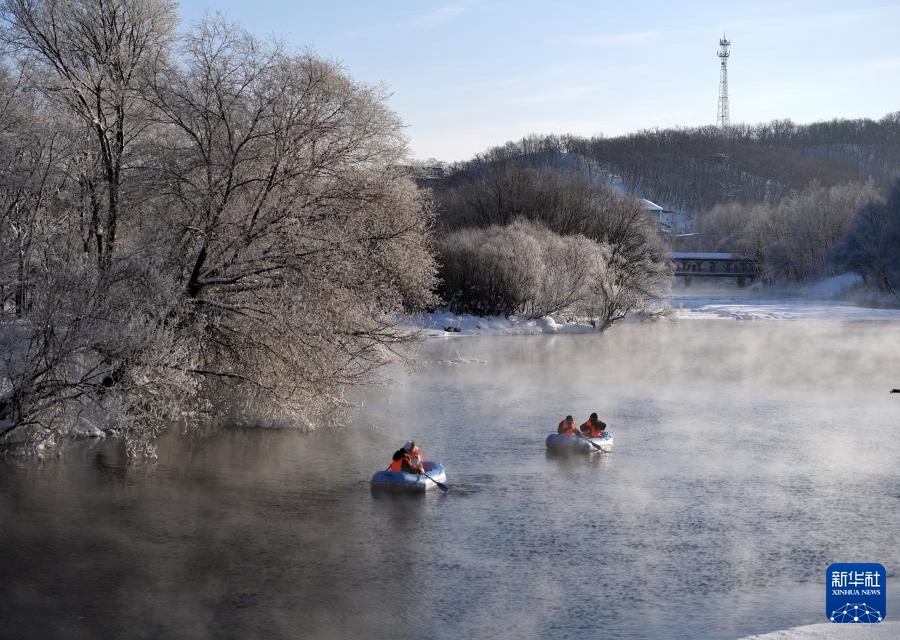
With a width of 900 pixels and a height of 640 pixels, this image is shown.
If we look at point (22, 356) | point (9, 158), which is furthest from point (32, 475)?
point (9, 158)

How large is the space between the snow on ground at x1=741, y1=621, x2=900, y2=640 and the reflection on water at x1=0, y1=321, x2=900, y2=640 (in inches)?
26.8

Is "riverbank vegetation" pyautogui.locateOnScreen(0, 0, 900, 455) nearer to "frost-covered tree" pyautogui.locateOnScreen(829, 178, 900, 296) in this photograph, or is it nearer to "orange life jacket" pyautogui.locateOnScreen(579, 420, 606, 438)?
"orange life jacket" pyautogui.locateOnScreen(579, 420, 606, 438)

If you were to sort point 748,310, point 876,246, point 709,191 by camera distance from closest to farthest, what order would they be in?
point 748,310
point 876,246
point 709,191

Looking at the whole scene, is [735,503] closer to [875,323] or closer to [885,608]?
[885,608]

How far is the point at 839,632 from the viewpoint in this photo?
1011 centimetres

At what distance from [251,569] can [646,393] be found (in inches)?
697

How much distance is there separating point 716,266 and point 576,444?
94.7 m

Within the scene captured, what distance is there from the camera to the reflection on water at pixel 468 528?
37.0 ft

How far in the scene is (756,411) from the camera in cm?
2538

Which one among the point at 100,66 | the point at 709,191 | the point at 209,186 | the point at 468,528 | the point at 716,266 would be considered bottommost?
the point at 468,528

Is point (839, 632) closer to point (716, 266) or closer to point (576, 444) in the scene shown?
point (576, 444)

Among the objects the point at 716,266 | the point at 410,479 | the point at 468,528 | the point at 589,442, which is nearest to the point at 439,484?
the point at 410,479

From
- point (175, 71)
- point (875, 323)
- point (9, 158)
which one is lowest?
point (875, 323)

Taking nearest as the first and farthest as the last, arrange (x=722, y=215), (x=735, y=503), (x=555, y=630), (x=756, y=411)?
(x=555, y=630) < (x=735, y=503) < (x=756, y=411) < (x=722, y=215)
